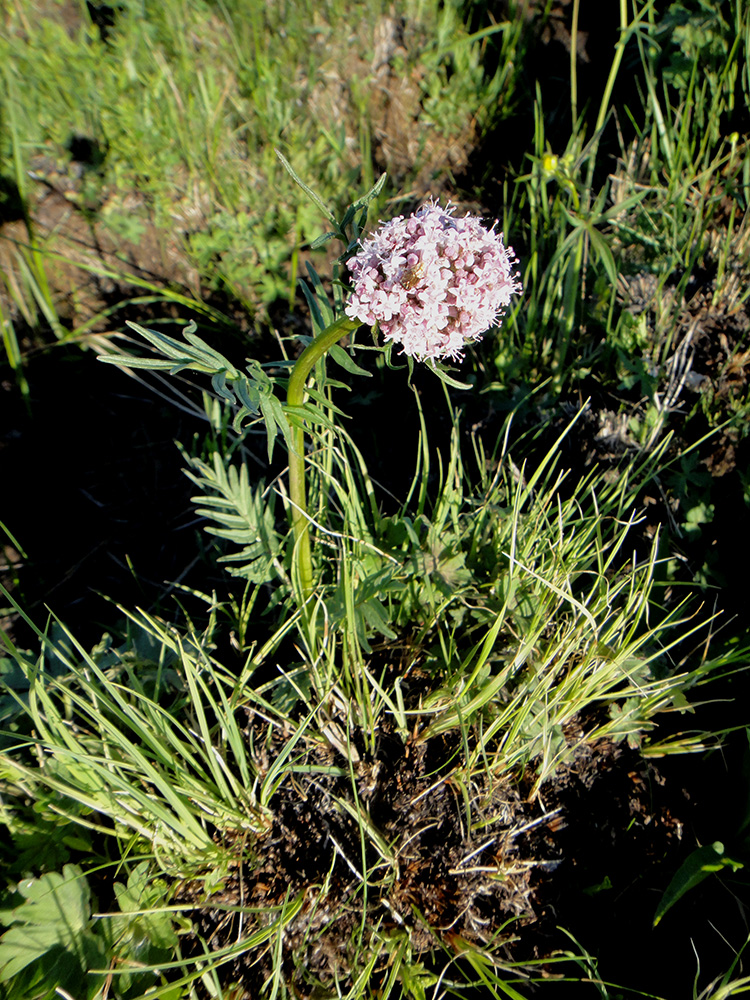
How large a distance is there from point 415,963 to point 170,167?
2.74 m

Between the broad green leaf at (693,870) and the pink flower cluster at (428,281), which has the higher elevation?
the pink flower cluster at (428,281)

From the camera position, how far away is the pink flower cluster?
42.5 inches

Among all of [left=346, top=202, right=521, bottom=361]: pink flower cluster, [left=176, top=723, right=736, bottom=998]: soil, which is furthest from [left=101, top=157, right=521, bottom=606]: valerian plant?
[left=176, top=723, right=736, bottom=998]: soil

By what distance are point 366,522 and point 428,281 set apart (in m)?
0.87

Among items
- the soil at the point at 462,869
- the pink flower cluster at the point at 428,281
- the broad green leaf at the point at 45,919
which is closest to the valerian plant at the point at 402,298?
the pink flower cluster at the point at 428,281

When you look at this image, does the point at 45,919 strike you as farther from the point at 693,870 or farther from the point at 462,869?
the point at 693,870

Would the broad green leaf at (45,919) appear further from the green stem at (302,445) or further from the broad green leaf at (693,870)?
the broad green leaf at (693,870)

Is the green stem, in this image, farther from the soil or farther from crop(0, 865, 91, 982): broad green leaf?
crop(0, 865, 91, 982): broad green leaf

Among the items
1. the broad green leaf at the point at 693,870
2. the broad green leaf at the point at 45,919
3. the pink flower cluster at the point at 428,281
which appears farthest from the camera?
the broad green leaf at the point at 693,870

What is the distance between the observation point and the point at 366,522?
1823 mm

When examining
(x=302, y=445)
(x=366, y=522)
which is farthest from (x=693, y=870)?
(x=302, y=445)

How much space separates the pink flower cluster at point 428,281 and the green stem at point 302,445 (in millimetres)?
55

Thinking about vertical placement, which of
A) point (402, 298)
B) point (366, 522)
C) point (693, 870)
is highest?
point (402, 298)

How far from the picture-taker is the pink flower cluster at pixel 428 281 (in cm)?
108
